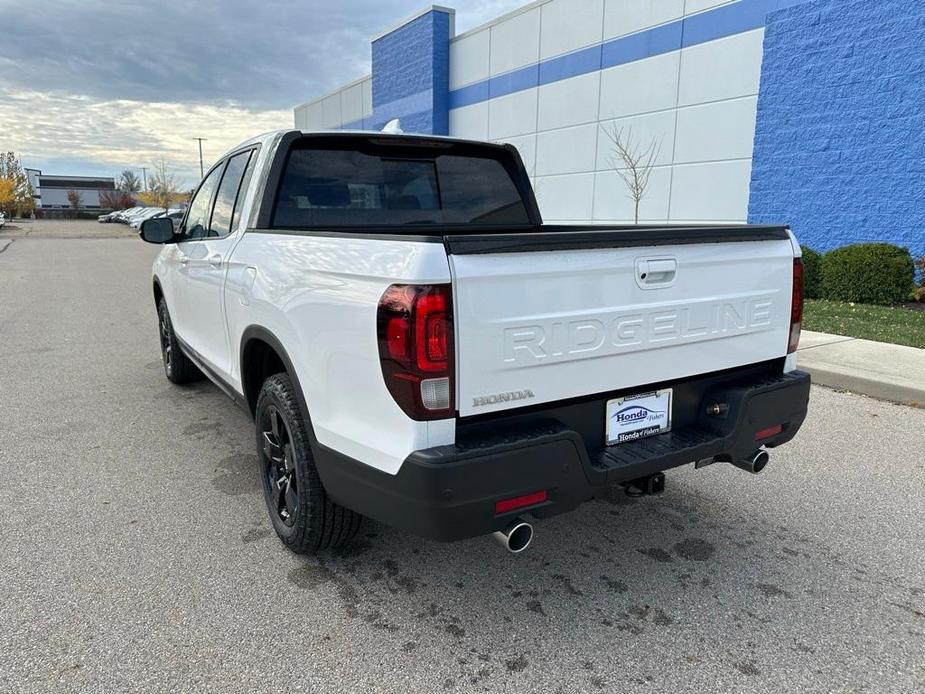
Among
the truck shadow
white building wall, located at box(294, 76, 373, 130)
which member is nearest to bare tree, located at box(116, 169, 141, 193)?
white building wall, located at box(294, 76, 373, 130)

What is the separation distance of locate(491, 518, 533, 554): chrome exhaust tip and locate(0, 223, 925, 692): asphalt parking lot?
0.46m

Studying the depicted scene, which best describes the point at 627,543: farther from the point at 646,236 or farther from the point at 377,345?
the point at 377,345

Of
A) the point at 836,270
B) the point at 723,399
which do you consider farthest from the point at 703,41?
the point at 723,399

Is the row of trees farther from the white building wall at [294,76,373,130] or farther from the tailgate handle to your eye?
the tailgate handle

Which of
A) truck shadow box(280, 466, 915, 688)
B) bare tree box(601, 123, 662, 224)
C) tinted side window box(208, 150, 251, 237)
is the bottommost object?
truck shadow box(280, 466, 915, 688)

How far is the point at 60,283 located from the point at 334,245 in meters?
14.8

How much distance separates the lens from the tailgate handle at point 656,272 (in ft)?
8.53

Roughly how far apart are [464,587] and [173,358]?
414cm

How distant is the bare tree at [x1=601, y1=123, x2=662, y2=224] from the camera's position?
15469 mm

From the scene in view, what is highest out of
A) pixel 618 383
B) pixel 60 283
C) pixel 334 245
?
→ pixel 334 245

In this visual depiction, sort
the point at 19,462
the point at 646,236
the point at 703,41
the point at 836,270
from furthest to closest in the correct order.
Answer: the point at 703,41 < the point at 836,270 < the point at 19,462 < the point at 646,236

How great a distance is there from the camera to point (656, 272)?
2.64 metres

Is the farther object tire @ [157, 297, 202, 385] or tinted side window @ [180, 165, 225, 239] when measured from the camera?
tire @ [157, 297, 202, 385]

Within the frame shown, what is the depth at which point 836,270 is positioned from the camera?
10852 mm
